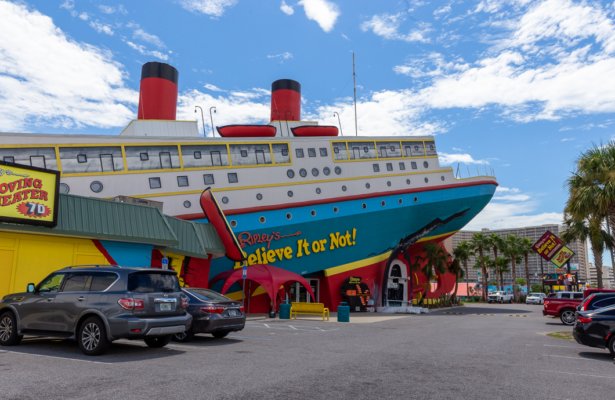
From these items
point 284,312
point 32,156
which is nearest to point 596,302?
point 284,312

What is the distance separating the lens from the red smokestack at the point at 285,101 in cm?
4188

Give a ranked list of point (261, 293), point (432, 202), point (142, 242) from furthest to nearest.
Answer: point (432, 202)
point (261, 293)
point (142, 242)

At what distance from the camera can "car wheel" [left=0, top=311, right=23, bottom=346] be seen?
9883 millimetres

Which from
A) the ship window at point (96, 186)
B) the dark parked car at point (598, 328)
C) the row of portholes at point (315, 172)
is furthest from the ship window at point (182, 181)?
the dark parked car at point (598, 328)

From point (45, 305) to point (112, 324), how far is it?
192cm

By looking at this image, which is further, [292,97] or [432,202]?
[292,97]

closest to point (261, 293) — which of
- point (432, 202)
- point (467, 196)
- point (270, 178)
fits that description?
point (270, 178)

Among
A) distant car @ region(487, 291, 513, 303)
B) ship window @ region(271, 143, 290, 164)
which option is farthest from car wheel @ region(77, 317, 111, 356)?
distant car @ region(487, 291, 513, 303)

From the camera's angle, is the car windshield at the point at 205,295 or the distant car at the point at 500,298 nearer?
the car windshield at the point at 205,295

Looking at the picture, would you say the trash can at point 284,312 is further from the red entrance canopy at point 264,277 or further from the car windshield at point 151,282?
the car windshield at point 151,282

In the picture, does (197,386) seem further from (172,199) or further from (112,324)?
(172,199)

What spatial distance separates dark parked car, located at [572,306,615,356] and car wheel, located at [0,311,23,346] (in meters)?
13.6

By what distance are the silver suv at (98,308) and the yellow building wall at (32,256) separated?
19.8 ft

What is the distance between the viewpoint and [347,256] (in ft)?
116
